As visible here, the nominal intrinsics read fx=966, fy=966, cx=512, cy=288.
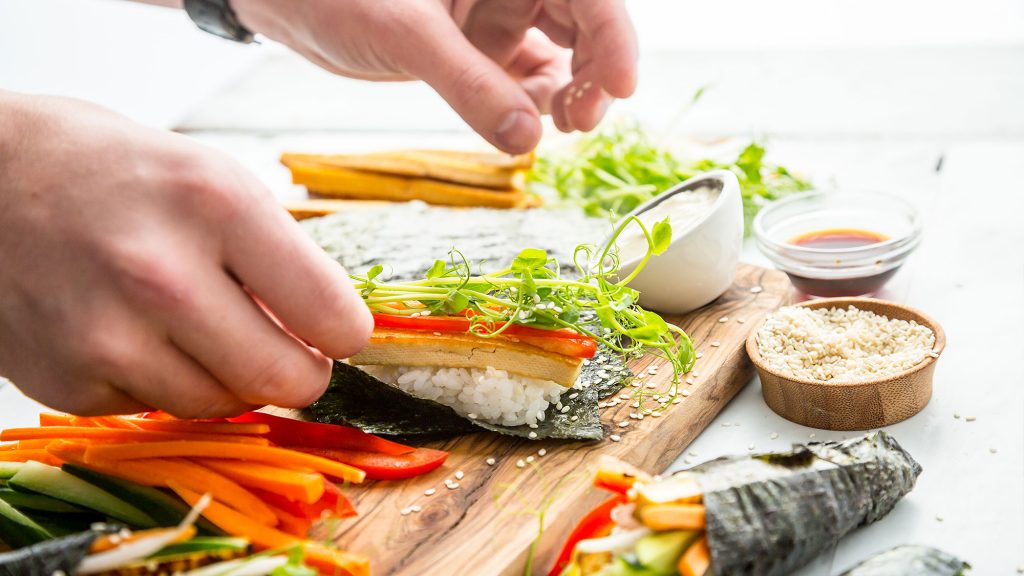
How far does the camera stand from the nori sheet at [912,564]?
1.51m

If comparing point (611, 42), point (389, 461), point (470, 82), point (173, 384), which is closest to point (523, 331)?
point (389, 461)

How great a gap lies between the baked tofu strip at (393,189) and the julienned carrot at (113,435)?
1.62m

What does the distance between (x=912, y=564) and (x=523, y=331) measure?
2.86 feet

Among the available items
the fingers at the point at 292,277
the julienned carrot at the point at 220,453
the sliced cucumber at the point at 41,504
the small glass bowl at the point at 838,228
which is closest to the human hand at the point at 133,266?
the fingers at the point at 292,277

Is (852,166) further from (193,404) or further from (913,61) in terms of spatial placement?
(193,404)

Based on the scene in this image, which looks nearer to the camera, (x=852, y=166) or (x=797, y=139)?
(x=852, y=166)

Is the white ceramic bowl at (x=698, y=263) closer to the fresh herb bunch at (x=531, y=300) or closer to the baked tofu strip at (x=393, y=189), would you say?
the fresh herb bunch at (x=531, y=300)

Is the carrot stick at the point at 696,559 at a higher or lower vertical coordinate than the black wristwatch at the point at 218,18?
lower

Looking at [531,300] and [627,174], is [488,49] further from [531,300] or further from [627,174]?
[531,300]

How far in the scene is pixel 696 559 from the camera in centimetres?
147

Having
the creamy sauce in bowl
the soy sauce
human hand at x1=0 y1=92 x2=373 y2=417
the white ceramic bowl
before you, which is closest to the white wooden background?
the soy sauce

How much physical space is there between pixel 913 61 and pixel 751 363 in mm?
2453

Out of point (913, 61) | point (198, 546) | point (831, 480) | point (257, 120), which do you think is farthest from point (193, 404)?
point (913, 61)

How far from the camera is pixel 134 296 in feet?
4.87
